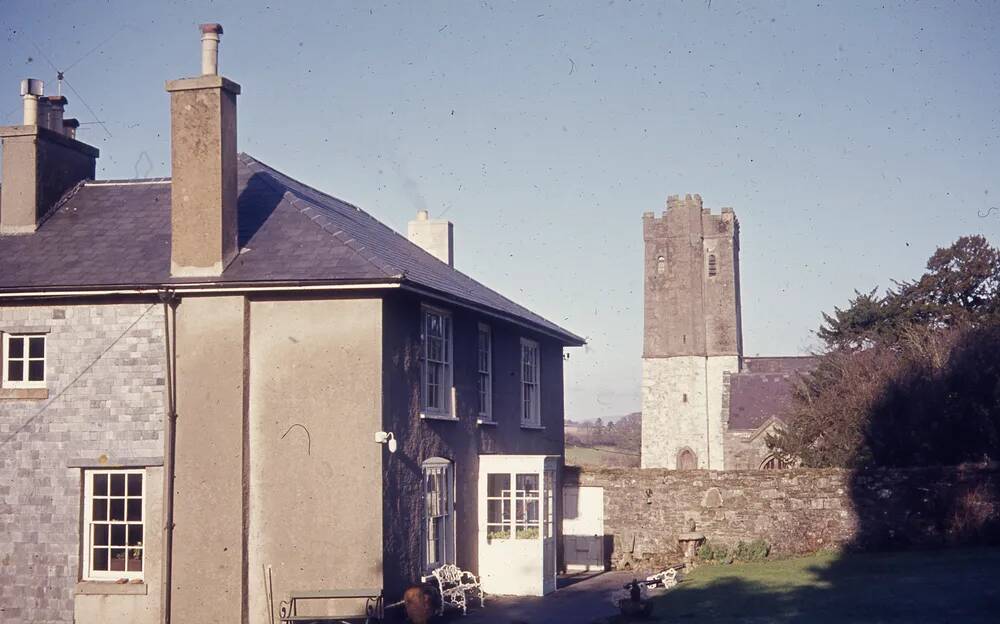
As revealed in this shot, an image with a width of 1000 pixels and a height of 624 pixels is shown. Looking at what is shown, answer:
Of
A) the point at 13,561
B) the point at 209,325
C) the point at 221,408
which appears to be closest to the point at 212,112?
the point at 209,325

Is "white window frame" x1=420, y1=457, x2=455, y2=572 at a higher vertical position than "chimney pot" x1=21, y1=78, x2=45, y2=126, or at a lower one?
lower

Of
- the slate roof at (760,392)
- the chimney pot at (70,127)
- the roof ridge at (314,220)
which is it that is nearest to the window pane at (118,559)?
the roof ridge at (314,220)

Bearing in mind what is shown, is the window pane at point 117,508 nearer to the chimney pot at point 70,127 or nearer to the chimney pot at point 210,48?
the chimney pot at point 210,48

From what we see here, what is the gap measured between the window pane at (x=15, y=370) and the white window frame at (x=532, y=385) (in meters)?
11.0

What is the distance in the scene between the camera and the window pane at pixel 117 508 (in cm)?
1756

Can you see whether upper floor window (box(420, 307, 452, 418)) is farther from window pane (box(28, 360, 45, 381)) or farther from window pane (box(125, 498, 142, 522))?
window pane (box(28, 360, 45, 381))

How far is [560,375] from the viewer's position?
29.3 m

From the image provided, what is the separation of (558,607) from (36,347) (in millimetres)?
10003

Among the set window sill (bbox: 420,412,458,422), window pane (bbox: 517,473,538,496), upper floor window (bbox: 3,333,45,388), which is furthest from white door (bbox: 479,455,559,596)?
upper floor window (bbox: 3,333,45,388)

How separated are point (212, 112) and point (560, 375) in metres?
14.1

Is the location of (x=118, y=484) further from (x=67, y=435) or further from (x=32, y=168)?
(x=32, y=168)

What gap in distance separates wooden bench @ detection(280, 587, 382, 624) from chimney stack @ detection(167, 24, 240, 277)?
202 inches

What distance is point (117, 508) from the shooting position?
17.6 m

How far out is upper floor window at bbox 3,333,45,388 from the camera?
18188 mm
